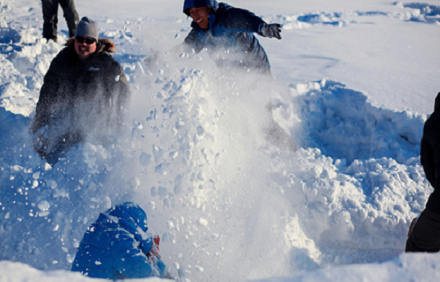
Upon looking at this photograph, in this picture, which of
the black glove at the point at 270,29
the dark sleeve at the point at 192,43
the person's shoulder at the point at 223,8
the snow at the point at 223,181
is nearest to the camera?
the snow at the point at 223,181

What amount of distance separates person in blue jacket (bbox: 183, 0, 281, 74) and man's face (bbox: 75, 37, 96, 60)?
95 centimetres

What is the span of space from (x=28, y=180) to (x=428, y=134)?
2.91 metres

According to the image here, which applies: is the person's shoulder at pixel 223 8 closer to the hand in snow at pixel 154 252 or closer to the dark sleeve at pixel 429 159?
the dark sleeve at pixel 429 159

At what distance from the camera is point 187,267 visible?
1944mm

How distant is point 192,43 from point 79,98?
1.29 m

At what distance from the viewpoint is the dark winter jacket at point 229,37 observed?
2.83 metres

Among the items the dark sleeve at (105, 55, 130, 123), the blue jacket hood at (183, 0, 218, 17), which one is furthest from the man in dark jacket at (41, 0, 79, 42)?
the blue jacket hood at (183, 0, 218, 17)

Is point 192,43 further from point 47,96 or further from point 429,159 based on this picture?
point 429,159

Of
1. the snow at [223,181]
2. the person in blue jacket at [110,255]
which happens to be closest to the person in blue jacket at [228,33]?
the snow at [223,181]

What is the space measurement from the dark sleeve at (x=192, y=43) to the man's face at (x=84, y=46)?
3.05 feet

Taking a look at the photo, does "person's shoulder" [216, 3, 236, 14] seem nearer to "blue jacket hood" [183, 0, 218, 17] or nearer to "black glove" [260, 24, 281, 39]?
"blue jacket hood" [183, 0, 218, 17]

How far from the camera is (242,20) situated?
2818mm

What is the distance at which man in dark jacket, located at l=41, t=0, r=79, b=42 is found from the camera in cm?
508

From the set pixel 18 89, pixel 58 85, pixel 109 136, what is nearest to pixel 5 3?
pixel 18 89
